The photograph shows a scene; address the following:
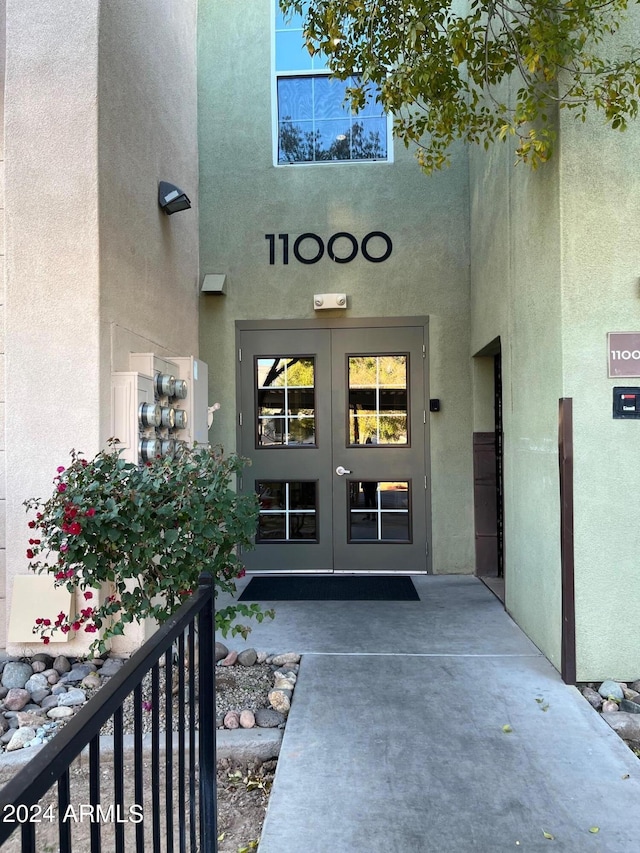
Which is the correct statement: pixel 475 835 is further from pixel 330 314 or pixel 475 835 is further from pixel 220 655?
pixel 330 314

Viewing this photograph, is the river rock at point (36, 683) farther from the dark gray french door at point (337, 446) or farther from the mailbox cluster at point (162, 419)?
the dark gray french door at point (337, 446)

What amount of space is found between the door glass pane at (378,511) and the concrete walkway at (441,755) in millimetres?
1824

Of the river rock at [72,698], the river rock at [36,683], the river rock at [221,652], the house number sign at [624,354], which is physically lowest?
the river rock at [72,698]


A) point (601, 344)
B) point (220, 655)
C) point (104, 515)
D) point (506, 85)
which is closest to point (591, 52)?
point (506, 85)

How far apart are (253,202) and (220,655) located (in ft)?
13.8

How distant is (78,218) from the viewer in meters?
3.55

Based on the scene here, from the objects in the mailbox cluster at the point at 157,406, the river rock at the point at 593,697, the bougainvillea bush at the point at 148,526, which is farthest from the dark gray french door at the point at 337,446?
the bougainvillea bush at the point at 148,526

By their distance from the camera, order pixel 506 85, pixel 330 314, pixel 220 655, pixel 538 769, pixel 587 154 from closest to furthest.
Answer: pixel 538 769 < pixel 587 154 < pixel 220 655 < pixel 506 85 < pixel 330 314

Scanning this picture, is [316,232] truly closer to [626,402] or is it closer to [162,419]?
[162,419]

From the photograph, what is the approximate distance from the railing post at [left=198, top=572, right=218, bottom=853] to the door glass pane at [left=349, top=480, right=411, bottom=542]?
390 centimetres

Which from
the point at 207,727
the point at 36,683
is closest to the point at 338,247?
the point at 36,683

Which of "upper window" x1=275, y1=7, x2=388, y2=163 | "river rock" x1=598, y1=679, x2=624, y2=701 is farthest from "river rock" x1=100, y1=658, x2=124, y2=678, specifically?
"upper window" x1=275, y1=7, x2=388, y2=163

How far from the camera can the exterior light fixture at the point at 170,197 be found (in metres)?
4.50

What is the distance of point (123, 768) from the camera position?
1.35 meters
